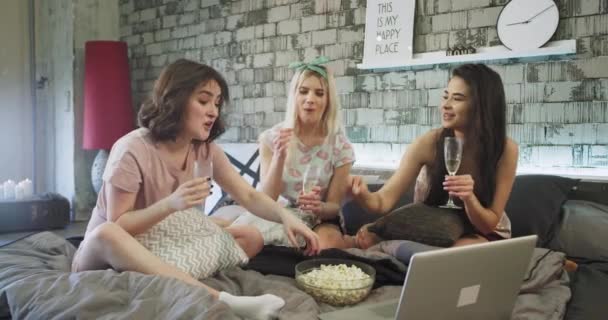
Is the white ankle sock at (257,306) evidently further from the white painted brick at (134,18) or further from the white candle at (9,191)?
the white painted brick at (134,18)

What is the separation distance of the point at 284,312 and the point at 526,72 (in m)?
2.01

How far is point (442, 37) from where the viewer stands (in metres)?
3.06

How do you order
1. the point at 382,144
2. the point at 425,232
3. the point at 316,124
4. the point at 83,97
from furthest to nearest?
the point at 83,97 < the point at 382,144 < the point at 316,124 < the point at 425,232

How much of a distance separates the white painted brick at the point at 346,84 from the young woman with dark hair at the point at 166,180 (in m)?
1.50

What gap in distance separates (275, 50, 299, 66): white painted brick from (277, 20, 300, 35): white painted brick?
0.14 meters

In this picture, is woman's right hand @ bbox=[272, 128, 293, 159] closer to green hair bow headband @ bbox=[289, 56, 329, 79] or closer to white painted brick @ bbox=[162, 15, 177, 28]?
green hair bow headband @ bbox=[289, 56, 329, 79]

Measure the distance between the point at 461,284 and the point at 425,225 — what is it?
89 centimetres

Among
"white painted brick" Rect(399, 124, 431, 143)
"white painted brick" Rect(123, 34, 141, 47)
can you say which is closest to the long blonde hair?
"white painted brick" Rect(399, 124, 431, 143)

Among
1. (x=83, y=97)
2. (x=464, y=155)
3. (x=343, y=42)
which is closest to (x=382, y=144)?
(x=343, y=42)

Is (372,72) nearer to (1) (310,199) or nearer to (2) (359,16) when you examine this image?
(2) (359,16)

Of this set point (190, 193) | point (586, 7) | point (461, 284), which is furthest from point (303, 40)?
point (461, 284)

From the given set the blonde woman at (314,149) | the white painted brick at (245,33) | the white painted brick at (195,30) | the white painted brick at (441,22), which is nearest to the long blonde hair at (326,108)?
the blonde woman at (314,149)

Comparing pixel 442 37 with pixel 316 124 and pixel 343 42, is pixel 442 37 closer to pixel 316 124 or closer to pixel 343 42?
pixel 343 42

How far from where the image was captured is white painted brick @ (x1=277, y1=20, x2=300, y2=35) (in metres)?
3.79
